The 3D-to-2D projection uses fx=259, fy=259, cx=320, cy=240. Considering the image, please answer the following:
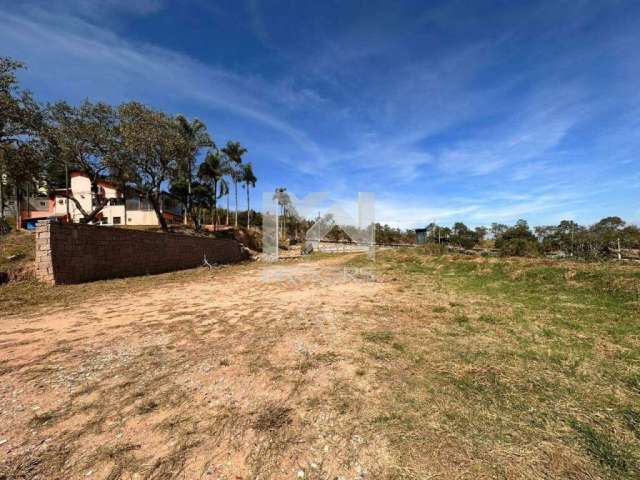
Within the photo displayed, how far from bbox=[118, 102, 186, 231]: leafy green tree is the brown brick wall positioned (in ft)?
18.1

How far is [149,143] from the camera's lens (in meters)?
14.6

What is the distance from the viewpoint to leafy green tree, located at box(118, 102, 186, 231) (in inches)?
556

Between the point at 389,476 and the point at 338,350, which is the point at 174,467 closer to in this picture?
the point at 389,476

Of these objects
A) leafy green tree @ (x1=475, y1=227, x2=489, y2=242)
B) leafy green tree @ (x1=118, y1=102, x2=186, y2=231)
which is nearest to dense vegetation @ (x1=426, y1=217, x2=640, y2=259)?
leafy green tree @ (x1=475, y1=227, x2=489, y2=242)

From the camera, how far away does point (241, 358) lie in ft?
10.2

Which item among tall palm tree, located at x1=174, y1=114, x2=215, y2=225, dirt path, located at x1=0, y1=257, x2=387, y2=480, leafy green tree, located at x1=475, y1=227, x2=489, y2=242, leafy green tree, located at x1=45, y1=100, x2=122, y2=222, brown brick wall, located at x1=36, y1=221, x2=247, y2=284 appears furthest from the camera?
leafy green tree, located at x1=475, y1=227, x2=489, y2=242

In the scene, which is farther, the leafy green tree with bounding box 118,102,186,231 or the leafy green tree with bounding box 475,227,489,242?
the leafy green tree with bounding box 475,227,489,242

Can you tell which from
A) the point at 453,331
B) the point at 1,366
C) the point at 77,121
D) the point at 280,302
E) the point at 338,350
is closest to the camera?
the point at 1,366

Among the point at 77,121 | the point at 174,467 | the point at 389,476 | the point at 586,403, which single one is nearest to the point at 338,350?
the point at 389,476

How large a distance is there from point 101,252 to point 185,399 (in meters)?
9.53

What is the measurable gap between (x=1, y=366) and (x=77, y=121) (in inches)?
639

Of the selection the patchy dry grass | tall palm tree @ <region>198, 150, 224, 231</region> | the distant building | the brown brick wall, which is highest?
tall palm tree @ <region>198, 150, 224, 231</region>

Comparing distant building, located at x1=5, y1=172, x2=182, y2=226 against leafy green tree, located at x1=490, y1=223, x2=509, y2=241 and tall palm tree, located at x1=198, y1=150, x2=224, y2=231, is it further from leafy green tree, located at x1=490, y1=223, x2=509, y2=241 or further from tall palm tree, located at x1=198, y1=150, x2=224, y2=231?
leafy green tree, located at x1=490, y1=223, x2=509, y2=241

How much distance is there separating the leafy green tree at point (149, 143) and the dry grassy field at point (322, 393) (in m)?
11.9
